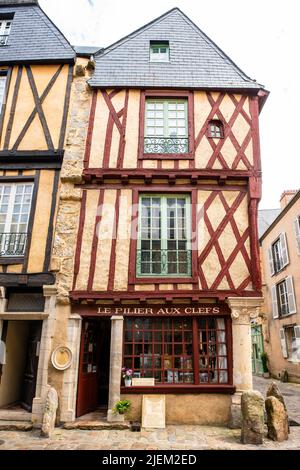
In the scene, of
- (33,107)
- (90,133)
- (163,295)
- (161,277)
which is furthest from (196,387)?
(33,107)

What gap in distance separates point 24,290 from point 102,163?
2914 mm

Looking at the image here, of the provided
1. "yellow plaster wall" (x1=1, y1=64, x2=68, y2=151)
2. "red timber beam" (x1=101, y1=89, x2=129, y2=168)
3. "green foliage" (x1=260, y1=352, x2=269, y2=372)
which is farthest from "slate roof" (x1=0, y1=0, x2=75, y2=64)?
"green foliage" (x1=260, y1=352, x2=269, y2=372)

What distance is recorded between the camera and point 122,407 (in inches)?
209

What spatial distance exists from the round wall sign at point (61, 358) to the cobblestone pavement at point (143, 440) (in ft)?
3.09

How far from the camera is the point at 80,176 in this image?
6406 mm

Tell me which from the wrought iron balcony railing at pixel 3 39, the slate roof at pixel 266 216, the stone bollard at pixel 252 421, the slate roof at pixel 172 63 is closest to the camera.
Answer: the stone bollard at pixel 252 421

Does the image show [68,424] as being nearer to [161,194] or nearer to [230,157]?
[161,194]

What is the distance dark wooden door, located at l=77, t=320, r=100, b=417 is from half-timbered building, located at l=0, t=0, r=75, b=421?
623 mm

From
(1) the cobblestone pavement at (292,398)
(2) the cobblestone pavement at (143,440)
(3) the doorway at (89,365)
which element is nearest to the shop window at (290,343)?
(1) the cobblestone pavement at (292,398)

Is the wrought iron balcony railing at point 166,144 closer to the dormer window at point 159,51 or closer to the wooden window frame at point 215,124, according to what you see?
the wooden window frame at point 215,124

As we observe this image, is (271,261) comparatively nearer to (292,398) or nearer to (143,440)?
(292,398)

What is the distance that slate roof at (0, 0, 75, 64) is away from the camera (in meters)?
7.40

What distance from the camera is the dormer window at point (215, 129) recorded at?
6821mm

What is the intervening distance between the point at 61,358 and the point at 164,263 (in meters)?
2.46
